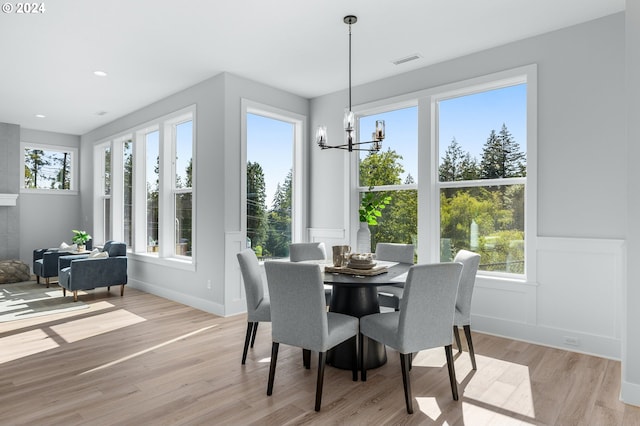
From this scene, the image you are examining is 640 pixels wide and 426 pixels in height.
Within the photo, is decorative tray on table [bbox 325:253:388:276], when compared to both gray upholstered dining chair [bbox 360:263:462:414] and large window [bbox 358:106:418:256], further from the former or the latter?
large window [bbox 358:106:418:256]

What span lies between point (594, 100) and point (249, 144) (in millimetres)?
3769

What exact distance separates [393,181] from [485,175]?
111 centimetres

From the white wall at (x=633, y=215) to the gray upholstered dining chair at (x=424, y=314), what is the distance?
43.5 inches

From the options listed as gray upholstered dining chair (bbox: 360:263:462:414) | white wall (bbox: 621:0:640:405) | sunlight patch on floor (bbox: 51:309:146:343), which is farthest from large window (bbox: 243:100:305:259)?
white wall (bbox: 621:0:640:405)

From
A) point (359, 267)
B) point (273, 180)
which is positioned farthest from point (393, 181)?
point (359, 267)

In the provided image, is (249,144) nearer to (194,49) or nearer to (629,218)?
(194,49)

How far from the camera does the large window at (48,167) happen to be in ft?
25.6

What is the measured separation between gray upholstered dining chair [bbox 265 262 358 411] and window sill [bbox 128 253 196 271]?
276 centimetres

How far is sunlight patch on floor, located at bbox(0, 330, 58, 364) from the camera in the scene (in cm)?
337

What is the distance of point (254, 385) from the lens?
9.05 feet

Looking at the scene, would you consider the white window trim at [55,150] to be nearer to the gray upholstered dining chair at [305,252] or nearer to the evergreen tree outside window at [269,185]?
the evergreen tree outside window at [269,185]

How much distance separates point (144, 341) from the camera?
3730 millimetres

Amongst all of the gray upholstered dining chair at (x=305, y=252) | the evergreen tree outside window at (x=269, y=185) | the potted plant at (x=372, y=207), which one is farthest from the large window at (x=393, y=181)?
the evergreen tree outside window at (x=269, y=185)

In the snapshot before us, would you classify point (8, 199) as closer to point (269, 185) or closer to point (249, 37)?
point (269, 185)
